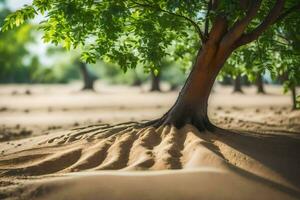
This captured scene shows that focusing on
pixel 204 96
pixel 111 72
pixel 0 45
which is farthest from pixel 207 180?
pixel 111 72

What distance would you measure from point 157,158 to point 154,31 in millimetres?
3064

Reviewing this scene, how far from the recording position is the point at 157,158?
6.39 m

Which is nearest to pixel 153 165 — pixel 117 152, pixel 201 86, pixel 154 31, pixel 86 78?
pixel 117 152

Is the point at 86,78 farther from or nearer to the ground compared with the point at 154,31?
nearer to the ground

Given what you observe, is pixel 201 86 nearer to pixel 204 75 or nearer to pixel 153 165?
pixel 204 75

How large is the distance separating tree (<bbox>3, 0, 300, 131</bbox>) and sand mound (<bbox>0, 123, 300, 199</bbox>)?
Answer: 3.11 feet

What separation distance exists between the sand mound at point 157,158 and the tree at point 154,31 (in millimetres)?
947

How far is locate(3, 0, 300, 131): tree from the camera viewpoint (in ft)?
24.8

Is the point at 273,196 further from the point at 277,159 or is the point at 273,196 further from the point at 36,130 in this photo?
the point at 36,130

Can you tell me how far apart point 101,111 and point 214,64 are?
10.6 meters

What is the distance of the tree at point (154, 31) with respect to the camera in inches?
297

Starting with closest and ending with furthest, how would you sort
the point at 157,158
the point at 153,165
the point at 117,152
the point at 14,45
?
the point at 153,165 < the point at 157,158 < the point at 117,152 < the point at 14,45

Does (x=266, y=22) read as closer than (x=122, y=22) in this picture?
Yes

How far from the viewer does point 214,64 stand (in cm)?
857
